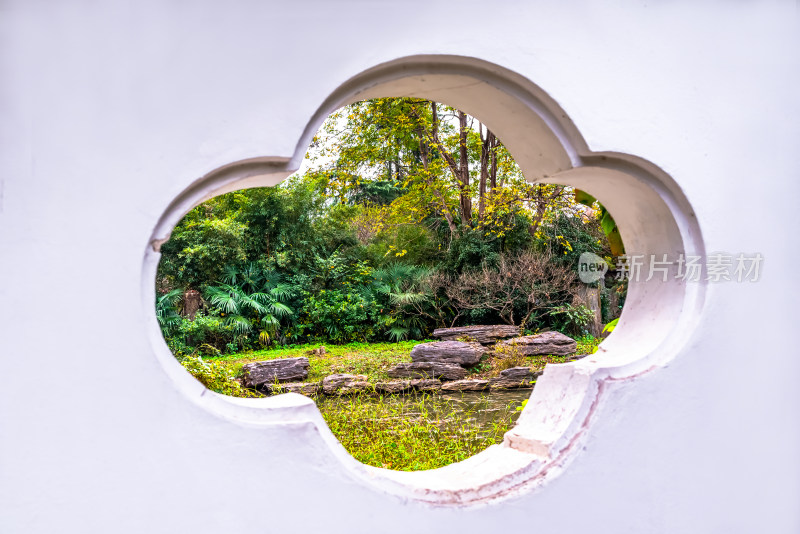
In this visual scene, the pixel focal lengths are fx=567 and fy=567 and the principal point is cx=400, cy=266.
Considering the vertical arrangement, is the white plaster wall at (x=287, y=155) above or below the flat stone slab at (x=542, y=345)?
above

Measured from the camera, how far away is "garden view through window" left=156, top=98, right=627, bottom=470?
8.49m

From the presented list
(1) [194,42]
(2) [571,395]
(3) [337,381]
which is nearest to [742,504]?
(2) [571,395]

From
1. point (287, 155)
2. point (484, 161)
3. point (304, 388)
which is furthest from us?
point (484, 161)

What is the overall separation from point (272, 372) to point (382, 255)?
4.18m

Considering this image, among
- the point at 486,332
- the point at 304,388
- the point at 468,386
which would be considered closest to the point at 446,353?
the point at 468,386

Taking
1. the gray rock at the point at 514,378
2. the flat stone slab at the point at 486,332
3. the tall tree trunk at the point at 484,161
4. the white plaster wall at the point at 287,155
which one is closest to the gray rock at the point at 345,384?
the gray rock at the point at 514,378

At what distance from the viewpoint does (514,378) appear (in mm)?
6672

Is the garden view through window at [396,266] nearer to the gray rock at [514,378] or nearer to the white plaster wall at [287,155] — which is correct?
the gray rock at [514,378]

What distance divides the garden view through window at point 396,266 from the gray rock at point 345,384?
740 mm

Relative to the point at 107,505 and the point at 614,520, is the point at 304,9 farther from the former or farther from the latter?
the point at 614,520

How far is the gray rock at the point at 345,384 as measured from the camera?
6.24 metres

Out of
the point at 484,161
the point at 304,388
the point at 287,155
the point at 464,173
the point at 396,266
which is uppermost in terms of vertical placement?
the point at 484,161

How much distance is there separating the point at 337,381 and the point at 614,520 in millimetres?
5451

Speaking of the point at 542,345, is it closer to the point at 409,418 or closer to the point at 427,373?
the point at 427,373
